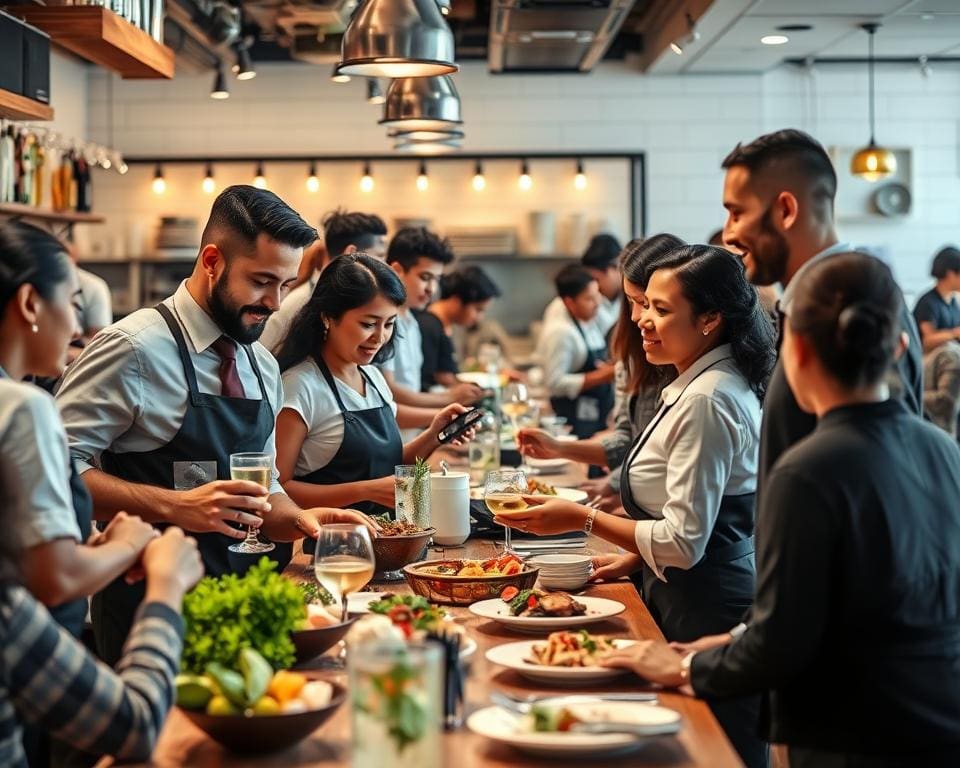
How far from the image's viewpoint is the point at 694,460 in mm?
2873

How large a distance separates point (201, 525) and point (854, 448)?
1347 millimetres

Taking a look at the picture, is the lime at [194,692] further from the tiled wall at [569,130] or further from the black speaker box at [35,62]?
the tiled wall at [569,130]

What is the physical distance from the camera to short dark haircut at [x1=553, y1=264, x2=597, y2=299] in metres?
7.97

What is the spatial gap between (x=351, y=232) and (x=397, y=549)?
9.06 feet

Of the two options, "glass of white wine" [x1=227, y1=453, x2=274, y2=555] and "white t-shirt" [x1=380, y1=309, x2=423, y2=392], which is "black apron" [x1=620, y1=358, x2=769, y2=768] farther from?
"white t-shirt" [x1=380, y1=309, x2=423, y2=392]

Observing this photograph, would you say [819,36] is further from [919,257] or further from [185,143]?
[185,143]

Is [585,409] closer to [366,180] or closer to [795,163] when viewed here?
[366,180]

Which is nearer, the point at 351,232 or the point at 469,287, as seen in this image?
the point at 351,232

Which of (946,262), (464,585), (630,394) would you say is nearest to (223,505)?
(464,585)

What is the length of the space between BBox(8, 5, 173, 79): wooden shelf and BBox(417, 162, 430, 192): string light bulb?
15.7 feet

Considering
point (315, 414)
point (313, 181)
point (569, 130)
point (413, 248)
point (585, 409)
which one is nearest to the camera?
point (315, 414)

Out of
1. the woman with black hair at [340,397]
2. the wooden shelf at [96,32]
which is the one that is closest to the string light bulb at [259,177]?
the wooden shelf at [96,32]

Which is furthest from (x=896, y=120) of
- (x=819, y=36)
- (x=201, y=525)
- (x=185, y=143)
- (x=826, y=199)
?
(x=201, y=525)

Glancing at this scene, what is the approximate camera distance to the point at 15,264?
1.94 m
